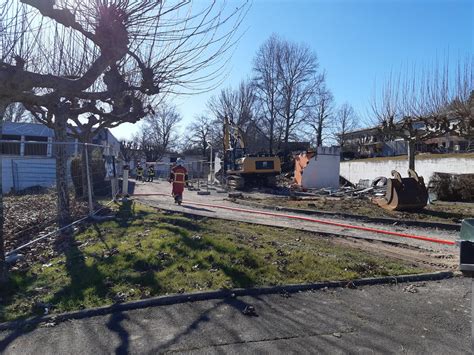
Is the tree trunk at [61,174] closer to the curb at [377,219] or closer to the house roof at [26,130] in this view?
the curb at [377,219]

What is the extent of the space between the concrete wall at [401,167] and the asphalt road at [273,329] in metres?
18.8

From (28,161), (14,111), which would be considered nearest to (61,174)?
(28,161)

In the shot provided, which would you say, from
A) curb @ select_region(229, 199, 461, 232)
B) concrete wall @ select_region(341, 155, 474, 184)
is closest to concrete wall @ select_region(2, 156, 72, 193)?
curb @ select_region(229, 199, 461, 232)

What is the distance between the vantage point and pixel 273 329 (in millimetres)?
4293

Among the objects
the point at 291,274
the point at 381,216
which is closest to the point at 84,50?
the point at 291,274

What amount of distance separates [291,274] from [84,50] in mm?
6928

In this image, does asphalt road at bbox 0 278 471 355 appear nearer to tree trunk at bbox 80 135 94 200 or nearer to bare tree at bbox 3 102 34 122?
tree trunk at bbox 80 135 94 200

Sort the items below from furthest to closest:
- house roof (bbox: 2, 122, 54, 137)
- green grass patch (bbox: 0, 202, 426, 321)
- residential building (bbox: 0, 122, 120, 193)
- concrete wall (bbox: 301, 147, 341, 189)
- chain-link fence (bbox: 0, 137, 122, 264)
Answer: concrete wall (bbox: 301, 147, 341, 189) → house roof (bbox: 2, 122, 54, 137) → residential building (bbox: 0, 122, 120, 193) → chain-link fence (bbox: 0, 137, 122, 264) → green grass patch (bbox: 0, 202, 426, 321)

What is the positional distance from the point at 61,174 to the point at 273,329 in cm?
816

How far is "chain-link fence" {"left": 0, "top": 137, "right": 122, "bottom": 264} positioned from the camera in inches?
370

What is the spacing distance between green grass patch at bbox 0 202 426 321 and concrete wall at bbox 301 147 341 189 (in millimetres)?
19540

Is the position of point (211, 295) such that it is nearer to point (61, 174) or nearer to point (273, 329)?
point (273, 329)

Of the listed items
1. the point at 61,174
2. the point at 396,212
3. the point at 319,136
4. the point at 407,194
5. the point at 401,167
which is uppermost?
the point at 319,136

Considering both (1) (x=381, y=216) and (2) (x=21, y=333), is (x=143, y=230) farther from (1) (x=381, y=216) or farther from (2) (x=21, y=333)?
(1) (x=381, y=216)
